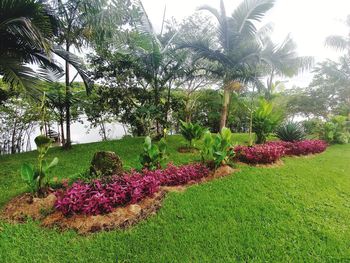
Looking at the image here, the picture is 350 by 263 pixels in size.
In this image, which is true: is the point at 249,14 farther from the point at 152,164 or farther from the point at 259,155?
the point at 152,164

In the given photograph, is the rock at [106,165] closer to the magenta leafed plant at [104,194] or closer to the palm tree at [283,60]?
the magenta leafed plant at [104,194]

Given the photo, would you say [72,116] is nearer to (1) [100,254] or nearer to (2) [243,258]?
(1) [100,254]

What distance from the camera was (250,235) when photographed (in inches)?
115

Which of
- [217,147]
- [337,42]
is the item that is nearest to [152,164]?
[217,147]

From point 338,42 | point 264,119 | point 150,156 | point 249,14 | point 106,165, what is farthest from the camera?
point 338,42

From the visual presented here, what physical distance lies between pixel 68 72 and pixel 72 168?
3.37 m

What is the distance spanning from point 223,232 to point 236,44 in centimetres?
721

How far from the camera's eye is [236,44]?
8320 mm

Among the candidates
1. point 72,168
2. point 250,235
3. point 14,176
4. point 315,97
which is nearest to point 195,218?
point 250,235

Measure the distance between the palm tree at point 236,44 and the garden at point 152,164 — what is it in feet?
0.14

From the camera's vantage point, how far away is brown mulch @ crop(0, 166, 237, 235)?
10.1 feet

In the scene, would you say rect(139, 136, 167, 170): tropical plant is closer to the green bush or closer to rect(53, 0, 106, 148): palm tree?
the green bush

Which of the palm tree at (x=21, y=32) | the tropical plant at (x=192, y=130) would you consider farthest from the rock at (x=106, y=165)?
the tropical plant at (x=192, y=130)

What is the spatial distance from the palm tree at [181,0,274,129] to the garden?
41 millimetres
